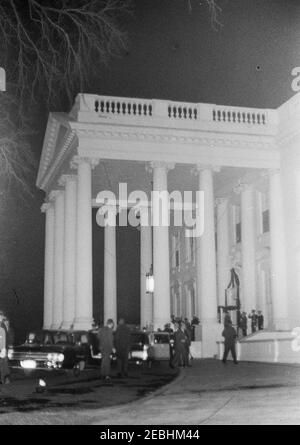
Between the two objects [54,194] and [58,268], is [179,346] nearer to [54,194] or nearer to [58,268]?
[58,268]

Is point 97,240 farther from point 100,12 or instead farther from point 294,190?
point 100,12

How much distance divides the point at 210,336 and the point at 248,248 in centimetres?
673

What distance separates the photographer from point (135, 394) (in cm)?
1480

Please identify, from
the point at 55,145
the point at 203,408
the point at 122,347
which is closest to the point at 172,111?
the point at 55,145

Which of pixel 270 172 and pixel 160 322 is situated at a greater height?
pixel 270 172

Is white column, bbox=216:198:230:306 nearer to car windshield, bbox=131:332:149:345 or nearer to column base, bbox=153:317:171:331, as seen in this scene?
column base, bbox=153:317:171:331

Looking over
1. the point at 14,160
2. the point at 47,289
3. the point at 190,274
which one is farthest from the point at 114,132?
the point at 14,160

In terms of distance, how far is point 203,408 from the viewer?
1151 centimetres

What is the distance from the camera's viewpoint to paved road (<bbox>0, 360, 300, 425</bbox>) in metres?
10.1

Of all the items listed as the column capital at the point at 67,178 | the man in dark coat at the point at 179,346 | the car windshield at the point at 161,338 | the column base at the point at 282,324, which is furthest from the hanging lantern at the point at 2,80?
the column capital at the point at 67,178

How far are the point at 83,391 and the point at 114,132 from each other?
60.6 feet

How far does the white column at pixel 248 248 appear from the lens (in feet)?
118

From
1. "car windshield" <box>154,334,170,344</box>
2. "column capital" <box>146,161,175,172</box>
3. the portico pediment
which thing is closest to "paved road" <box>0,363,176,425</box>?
"car windshield" <box>154,334,170,344</box>

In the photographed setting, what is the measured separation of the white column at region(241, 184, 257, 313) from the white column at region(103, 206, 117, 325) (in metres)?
8.31
